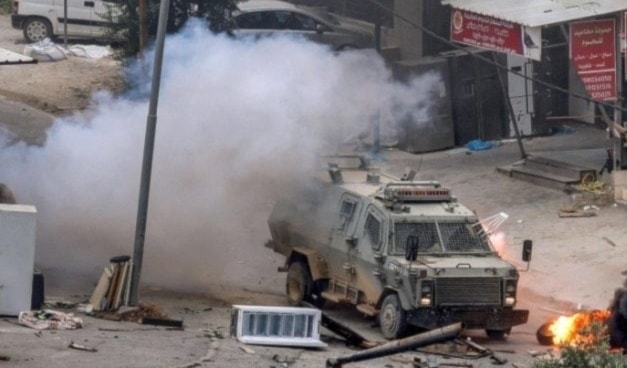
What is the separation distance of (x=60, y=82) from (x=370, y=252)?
15561 millimetres

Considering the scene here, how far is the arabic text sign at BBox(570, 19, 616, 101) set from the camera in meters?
23.6

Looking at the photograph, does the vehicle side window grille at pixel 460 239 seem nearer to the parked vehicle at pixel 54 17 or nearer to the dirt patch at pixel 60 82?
the dirt patch at pixel 60 82

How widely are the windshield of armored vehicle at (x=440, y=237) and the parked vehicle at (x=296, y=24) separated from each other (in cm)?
1343

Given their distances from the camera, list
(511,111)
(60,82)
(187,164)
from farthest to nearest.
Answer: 1. (60,82)
2. (511,111)
3. (187,164)

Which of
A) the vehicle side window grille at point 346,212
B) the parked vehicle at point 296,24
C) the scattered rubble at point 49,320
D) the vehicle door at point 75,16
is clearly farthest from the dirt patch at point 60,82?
the scattered rubble at point 49,320

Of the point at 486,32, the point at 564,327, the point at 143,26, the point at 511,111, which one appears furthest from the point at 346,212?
the point at 511,111

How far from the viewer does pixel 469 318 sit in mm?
17750

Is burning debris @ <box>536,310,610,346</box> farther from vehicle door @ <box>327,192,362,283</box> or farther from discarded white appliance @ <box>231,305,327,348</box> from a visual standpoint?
discarded white appliance @ <box>231,305,327,348</box>

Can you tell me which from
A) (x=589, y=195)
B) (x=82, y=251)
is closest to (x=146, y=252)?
(x=82, y=251)

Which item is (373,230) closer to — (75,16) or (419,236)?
(419,236)

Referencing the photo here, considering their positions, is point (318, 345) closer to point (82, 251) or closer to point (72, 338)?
point (72, 338)

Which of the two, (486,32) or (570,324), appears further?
(486,32)

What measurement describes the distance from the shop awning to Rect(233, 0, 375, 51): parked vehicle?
6.35 metres

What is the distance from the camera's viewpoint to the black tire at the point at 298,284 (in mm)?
19609
